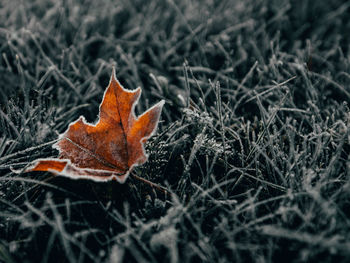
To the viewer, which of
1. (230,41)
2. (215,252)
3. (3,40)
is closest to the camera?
(215,252)

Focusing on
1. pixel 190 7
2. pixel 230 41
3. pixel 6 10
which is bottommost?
pixel 230 41

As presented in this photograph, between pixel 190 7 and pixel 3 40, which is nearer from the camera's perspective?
pixel 3 40

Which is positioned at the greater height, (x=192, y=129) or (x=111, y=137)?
(x=111, y=137)

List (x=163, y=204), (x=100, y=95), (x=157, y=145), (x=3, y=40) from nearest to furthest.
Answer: (x=163, y=204), (x=157, y=145), (x=100, y=95), (x=3, y=40)

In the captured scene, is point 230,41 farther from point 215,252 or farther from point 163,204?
point 215,252

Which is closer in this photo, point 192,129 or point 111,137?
point 111,137

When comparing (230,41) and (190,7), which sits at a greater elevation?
→ (190,7)

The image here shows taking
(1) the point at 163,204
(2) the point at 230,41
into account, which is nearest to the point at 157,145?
(1) the point at 163,204
